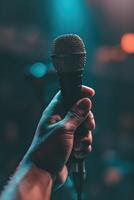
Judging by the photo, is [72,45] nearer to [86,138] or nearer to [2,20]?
[86,138]

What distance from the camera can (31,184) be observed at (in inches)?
42.1

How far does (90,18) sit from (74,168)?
411 centimetres

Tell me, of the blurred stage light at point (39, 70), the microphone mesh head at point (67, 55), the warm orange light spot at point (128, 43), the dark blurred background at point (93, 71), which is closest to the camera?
the microphone mesh head at point (67, 55)

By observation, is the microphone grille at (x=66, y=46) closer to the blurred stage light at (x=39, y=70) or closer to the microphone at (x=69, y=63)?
the microphone at (x=69, y=63)

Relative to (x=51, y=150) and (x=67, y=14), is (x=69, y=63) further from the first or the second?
(x=67, y=14)

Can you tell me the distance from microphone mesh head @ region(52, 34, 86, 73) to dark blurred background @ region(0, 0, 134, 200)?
1680 millimetres

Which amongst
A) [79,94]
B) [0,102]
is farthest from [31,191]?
[0,102]

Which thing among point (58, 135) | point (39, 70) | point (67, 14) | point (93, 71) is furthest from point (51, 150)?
point (93, 71)

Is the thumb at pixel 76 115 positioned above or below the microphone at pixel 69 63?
below

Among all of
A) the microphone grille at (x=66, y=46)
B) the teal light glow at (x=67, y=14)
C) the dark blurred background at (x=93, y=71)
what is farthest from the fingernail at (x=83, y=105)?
the teal light glow at (x=67, y=14)

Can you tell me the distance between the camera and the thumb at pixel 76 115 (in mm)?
1022

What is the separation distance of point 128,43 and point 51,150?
4123 mm

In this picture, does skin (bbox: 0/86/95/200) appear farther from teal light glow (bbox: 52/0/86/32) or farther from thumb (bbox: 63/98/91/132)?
teal light glow (bbox: 52/0/86/32)

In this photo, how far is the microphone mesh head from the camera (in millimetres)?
991
